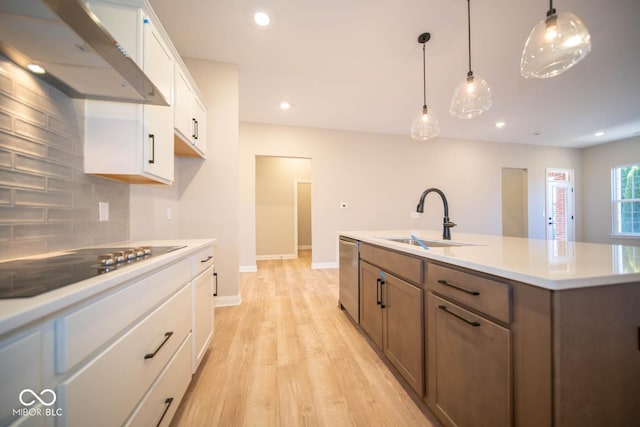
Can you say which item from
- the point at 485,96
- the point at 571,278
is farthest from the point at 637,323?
the point at 485,96

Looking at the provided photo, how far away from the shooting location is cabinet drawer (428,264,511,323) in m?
0.76

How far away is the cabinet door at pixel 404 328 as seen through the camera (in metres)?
1.17

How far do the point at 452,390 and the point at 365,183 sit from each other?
407 centimetres

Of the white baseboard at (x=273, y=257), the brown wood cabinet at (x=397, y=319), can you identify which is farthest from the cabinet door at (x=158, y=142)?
the white baseboard at (x=273, y=257)

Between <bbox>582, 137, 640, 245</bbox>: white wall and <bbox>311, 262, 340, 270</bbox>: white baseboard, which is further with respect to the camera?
<bbox>582, 137, 640, 245</bbox>: white wall

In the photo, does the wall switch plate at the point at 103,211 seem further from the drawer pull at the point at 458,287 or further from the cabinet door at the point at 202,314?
the drawer pull at the point at 458,287

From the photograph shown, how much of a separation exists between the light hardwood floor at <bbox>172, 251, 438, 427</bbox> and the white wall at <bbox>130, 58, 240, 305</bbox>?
61 cm

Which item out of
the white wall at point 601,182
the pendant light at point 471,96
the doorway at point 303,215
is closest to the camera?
the pendant light at point 471,96

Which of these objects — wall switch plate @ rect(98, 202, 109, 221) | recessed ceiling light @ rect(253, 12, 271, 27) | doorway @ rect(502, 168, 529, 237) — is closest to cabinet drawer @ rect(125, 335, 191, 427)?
wall switch plate @ rect(98, 202, 109, 221)

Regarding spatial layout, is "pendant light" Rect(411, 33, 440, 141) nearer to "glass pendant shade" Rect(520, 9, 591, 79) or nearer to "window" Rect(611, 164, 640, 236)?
→ "glass pendant shade" Rect(520, 9, 591, 79)

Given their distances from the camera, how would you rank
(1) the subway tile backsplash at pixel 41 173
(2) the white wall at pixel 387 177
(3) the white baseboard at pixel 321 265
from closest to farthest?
(1) the subway tile backsplash at pixel 41 173
(2) the white wall at pixel 387 177
(3) the white baseboard at pixel 321 265

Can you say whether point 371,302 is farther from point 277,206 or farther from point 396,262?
point 277,206

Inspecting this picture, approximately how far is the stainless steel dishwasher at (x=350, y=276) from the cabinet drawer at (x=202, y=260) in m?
1.21

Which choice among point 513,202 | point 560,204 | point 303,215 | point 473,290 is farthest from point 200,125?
point 560,204
